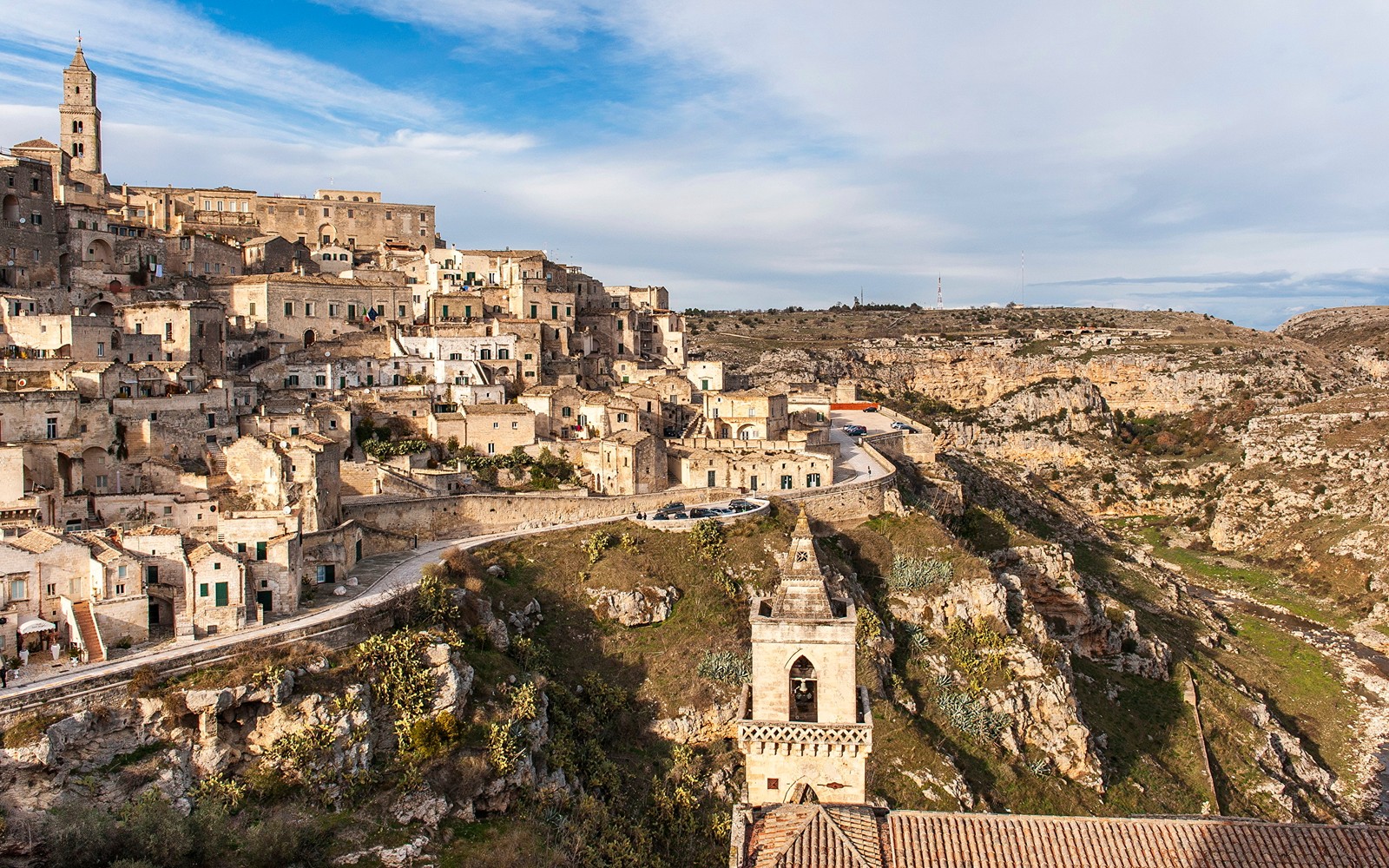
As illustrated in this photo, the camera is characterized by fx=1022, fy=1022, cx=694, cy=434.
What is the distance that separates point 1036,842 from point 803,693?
5.89 metres

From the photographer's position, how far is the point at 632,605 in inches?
1416

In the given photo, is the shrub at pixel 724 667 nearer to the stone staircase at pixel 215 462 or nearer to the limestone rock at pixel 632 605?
the limestone rock at pixel 632 605

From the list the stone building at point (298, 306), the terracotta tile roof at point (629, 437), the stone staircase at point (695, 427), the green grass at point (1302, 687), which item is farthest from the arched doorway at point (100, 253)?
the green grass at point (1302, 687)

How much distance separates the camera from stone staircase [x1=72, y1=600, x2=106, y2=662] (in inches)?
1021

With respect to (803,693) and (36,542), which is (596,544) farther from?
(36,542)

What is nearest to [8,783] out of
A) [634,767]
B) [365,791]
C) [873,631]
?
→ [365,791]

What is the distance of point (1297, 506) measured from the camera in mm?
64125

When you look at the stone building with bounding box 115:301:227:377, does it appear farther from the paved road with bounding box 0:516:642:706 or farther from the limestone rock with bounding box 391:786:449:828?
the limestone rock with bounding box 391:786:449:828

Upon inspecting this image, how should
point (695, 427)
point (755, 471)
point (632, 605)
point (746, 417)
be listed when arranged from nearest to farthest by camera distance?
point (632, 605)
point (755, 471)
point (746, 417)
point (695, 427)

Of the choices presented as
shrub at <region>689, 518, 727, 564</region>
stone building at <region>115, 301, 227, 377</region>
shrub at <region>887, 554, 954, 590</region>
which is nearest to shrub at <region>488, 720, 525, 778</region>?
shrub at <region>689, 518, 727, 564</region>

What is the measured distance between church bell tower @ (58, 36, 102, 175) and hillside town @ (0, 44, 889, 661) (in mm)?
110

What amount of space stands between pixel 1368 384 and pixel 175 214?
91961mm

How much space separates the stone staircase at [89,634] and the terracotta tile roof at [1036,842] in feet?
59.1

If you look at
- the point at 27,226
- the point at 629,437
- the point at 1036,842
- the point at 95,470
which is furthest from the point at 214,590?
the point at 27,226
